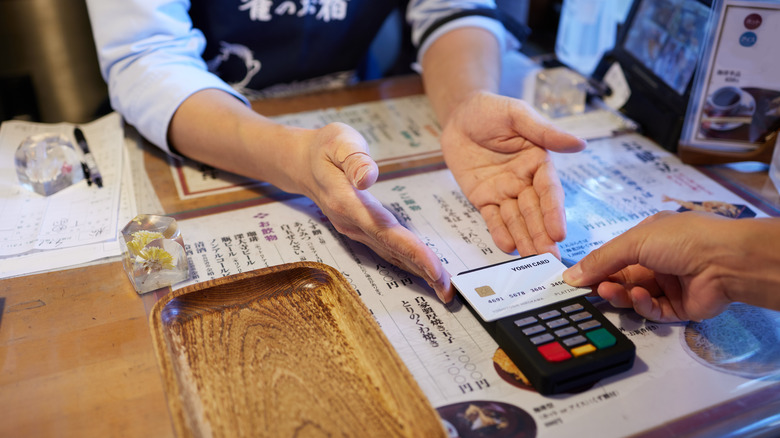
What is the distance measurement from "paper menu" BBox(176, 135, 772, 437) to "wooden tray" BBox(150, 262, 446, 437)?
3cm

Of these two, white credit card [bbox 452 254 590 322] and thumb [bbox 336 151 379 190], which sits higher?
thumb [bbox 336 151 379 190]

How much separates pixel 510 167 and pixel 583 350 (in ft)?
1.11

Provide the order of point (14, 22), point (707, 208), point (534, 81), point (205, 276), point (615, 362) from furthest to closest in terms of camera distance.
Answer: point (534, 81) → point (14, 22) → point (707, 208) → point (205, 276) → point (615, 362)

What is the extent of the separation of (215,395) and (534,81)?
2.87 feet

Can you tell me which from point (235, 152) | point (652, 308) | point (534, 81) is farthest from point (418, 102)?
point (652, 308)

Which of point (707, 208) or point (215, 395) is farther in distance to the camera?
point (707, 208)

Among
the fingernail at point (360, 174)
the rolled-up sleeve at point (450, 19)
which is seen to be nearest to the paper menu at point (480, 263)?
the fingernail at point (360, 174)

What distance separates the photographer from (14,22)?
1045 mm

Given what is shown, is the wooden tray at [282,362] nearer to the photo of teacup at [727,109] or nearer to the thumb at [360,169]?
the thumb at [360,169]

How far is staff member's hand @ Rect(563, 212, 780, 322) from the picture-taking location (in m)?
0.54

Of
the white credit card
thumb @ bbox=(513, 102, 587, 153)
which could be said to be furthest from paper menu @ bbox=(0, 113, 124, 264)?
thumb @ bbox=(513, 102, 587, 153)

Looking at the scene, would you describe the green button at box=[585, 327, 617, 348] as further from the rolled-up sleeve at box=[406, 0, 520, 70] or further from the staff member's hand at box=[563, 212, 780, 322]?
the rolled-up sleeve at box=[406, 0, 520, 70]

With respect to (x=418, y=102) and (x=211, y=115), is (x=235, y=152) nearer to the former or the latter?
(x=211, y=115)

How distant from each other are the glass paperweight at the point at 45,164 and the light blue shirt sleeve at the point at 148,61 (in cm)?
12
